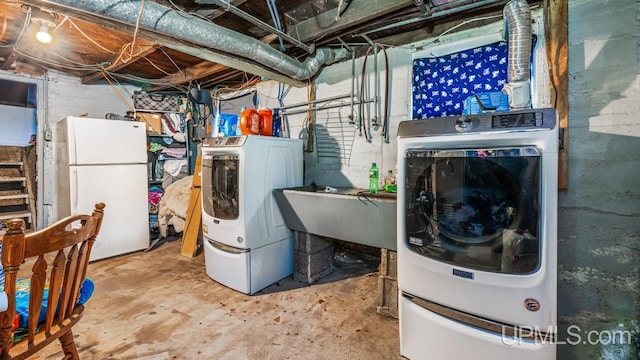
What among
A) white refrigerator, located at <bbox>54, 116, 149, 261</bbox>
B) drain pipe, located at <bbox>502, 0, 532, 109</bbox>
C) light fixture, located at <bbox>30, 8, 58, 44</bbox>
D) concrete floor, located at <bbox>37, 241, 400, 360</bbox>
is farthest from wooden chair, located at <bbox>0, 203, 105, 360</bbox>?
white refrigerator, located at <bbox>54, 116, 149, 261</bbox>

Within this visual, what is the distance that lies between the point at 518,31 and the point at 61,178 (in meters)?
5.27

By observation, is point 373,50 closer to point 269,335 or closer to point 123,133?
point 269,335

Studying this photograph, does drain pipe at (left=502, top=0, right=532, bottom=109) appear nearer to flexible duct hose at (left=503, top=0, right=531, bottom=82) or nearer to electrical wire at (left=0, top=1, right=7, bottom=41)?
flexible duct hose at (left=503, top=0, right=531, bottom=82)

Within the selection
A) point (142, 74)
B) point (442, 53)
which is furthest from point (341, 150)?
point (142, 74)

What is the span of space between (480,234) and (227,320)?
2.03 meters

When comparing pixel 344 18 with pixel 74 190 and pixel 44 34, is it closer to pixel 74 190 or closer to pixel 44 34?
pixel 44 34

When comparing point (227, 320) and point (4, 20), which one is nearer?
point (227, 320)

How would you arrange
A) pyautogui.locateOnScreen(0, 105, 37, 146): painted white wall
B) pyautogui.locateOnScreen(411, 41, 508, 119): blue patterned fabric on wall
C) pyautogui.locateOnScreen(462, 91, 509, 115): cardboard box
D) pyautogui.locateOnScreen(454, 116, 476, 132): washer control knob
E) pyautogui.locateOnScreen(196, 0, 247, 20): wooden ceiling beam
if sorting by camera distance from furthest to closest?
pyautogui.locateOnScreen(0, 105, 37, 146): painted white wall
pyautogui.locateOnScreen(411, 41, 508, 119): blue patterned fabric on wall
pyautogui.locateOnScreen(196, 0, 247, 20): wooden ceiling beam
pyautogui.locateOnScreen(462, 91, 509, 115): cardboard box
pyautogui.locateOnScreen(454, 116, 476, 132): washer control knob

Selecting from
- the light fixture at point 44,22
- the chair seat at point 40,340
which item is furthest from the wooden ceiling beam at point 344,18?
the chair seat at point 40,340

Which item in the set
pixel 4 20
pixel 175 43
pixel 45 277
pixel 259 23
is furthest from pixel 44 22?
pixel 45 277

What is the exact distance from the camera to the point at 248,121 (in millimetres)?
3105

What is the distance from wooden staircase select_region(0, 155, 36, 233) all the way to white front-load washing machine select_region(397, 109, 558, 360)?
17.0ft

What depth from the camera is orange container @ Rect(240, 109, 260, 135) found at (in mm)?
3098

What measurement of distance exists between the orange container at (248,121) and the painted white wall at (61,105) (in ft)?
6.57
